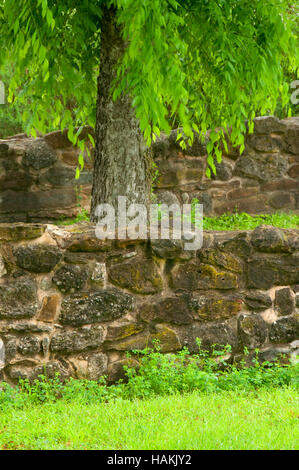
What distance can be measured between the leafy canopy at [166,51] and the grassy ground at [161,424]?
190 cm

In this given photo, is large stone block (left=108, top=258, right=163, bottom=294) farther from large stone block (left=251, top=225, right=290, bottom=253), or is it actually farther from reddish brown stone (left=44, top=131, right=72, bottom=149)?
reddish brown stone (left=44, top=131, right=72, bottom=149)

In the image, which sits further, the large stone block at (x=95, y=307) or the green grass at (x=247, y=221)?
the green grass at (x=247, y=221)

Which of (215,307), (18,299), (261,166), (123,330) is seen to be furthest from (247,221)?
(18,299)

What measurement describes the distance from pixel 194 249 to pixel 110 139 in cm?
139

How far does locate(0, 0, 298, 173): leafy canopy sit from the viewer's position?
4.04m

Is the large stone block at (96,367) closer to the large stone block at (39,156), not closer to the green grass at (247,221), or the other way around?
the green grass at (247,221)

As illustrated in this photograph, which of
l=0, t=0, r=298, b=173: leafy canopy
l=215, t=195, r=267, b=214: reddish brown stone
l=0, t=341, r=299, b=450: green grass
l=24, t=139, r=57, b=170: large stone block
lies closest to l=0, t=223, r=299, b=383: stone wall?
l=0, t=341, r=299, b=450: green grass

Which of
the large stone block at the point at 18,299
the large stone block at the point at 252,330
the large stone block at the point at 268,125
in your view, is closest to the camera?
the large stone block at the point at 18,299

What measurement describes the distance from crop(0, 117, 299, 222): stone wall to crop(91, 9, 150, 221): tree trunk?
1.97 meters

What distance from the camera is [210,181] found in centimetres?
716

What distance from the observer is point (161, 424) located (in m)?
3.10

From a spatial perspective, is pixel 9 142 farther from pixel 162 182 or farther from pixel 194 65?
pixel 194 65

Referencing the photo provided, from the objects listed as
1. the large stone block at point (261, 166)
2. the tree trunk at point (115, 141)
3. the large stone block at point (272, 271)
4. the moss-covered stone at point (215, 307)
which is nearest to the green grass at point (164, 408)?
the moss-covered stone at point (215, 307)

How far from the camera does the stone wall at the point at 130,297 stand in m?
3.96
